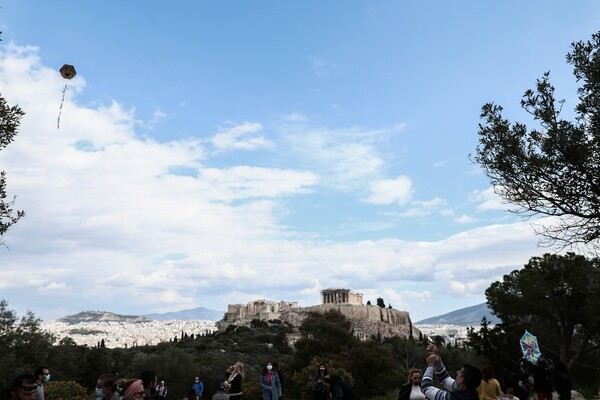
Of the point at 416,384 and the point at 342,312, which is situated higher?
the point at 342,312

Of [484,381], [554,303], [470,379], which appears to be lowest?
[484,381]

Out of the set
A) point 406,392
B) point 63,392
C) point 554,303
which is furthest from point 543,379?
point 554,303

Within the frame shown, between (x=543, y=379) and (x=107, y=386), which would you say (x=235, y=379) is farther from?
(x=543, y=379)

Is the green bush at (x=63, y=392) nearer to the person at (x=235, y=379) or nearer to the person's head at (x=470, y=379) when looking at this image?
the person at (x=235, y=379)

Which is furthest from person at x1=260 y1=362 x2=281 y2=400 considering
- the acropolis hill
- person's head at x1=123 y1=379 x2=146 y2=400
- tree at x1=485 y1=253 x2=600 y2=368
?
the acropolis hill

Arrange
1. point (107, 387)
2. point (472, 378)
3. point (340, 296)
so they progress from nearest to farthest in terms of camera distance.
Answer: point (472, 378) < point (107, 387) < point (340, 296)

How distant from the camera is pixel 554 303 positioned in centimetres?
3466

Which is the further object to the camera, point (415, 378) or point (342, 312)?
point (342, 312)

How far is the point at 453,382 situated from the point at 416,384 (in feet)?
3.63

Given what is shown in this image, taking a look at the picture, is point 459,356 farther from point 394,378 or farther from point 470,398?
point 470,398

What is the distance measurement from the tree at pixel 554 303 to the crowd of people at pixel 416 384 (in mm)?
21812

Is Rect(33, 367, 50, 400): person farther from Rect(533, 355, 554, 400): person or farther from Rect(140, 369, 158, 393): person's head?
Rect(533, 355, 554, 400): person

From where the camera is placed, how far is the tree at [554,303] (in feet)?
109

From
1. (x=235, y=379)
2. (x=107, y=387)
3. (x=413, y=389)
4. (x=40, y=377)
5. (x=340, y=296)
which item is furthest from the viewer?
(x=340, y=296)
